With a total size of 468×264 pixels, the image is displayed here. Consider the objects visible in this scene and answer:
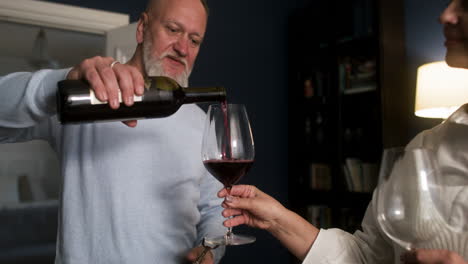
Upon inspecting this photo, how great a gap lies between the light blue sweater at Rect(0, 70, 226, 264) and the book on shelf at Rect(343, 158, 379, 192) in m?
2.07

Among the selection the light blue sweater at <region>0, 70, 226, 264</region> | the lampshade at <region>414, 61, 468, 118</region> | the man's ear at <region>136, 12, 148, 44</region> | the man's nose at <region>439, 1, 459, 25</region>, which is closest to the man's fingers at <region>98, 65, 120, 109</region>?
the light blue sweater at <region>0, 70, 226, 264</region>

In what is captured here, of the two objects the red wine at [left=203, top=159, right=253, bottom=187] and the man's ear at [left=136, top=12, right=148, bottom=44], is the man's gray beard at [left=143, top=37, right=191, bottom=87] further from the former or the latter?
the red wine at [left=203, top=159, right=253, bottom=187]

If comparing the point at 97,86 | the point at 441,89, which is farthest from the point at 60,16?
the point at 441,89

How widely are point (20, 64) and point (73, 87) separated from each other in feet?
20.9

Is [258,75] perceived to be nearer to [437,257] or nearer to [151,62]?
[151,62]

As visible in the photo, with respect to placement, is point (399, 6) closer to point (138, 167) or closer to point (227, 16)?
point (227, 16)

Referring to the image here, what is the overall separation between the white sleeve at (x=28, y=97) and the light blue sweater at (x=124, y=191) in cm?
22

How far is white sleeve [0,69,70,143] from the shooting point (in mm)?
897

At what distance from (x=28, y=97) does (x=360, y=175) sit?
2.87 metres

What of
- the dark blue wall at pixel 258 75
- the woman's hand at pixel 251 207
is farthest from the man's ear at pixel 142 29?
the dark blue wall at pixel 258 75

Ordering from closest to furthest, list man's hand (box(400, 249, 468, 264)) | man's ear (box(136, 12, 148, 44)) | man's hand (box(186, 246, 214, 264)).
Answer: man's hand (box(400, 249, 468, 264)) → man's hand (box(186, 246, 214, 264)) → man's ear (box(136, 12, 148, 44))

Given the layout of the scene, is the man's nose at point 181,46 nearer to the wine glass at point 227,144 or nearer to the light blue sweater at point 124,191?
the light blue sweater at point 124,191

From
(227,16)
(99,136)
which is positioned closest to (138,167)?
(99,136)

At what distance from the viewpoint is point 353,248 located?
111 cm
